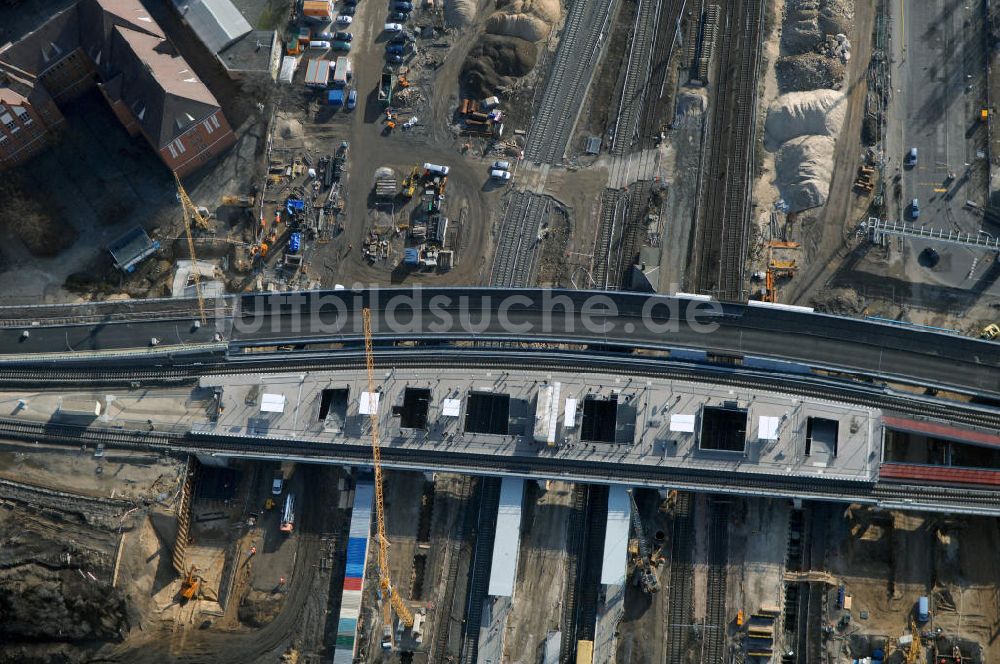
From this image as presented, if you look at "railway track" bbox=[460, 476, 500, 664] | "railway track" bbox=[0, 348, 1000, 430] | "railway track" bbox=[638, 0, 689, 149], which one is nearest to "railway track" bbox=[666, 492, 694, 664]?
"railway track" bbox=[0, 348, 1000, 430]

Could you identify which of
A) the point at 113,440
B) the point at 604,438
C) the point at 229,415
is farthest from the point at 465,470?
the point at 113,440

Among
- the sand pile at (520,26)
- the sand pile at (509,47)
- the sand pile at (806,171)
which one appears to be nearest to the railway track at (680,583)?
the sand pile at (806,171)

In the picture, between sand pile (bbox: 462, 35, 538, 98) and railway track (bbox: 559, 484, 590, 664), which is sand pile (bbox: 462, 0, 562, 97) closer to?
sand pile (bbox: 462, 35, 538, 98)

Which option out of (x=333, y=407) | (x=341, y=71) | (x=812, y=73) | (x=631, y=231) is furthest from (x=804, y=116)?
(x=333, y=407)

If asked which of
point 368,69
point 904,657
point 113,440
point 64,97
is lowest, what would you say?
point 904,657

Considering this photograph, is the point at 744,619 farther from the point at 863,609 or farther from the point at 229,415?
the point at 229,415

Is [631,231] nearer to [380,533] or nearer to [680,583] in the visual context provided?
[680,583]
